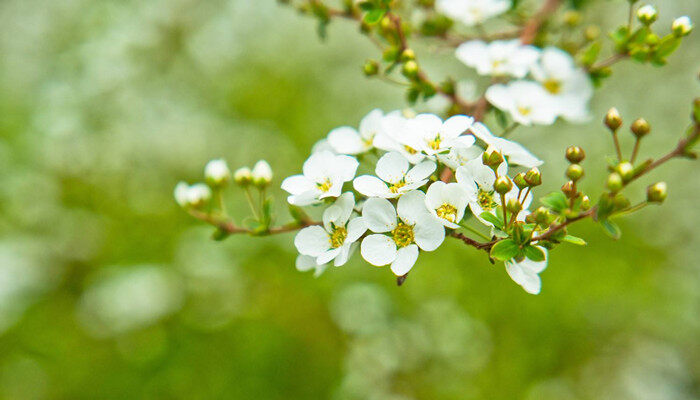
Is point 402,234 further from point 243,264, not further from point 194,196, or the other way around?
point 243,264

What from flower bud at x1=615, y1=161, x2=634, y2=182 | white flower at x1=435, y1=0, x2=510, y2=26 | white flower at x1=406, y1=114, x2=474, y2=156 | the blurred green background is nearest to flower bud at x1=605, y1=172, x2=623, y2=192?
flower bud at x1=615, y1=161, x2=634, y2=182

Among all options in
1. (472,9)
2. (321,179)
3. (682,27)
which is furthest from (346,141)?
(682,27)

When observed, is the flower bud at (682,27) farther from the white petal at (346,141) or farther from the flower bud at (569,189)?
the white petal at (346,141)

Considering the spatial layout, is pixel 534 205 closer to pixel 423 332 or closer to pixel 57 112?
pixel 423 332

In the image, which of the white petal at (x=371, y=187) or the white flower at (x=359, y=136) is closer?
the white petal at (x=371, y=187)

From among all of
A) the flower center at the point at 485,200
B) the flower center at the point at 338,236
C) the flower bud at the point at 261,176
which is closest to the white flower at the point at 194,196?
the flower bud at the point at 261,176

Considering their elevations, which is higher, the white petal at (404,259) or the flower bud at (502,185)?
Answer: the flower bud at (502,185)

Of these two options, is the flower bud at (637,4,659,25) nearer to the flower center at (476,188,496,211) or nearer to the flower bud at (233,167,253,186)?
the flower center at (476,188,496,211)
